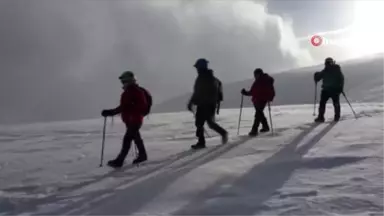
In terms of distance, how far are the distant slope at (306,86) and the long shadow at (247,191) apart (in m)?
27.0

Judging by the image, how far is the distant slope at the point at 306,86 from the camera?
125 feet

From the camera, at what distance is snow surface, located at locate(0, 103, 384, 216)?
19.8ft

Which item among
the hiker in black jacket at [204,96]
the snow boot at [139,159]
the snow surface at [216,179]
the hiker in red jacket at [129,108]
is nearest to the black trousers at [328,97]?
the snow surface at [216,179]

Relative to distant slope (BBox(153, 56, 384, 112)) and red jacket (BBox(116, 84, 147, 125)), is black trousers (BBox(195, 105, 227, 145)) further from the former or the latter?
distant slope (BBox(153, 56, 384, 112))

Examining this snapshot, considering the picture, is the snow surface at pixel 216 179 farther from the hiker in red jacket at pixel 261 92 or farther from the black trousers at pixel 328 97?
the black trousers at pixel 328 97

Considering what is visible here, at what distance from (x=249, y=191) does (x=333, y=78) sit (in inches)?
305

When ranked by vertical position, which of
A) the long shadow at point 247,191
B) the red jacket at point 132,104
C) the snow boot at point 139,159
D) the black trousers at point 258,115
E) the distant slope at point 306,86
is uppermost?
the distant slope at point 306,86

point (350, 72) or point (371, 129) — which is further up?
point (350, 72)

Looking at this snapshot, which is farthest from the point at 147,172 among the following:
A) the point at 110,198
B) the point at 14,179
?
the point at 14,179

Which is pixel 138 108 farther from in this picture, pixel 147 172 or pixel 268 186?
pixel 268 186

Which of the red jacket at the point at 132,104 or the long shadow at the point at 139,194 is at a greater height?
the red jacket at the point at 132,104

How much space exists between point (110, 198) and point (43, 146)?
6.34 m

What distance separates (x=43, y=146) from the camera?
40.6 feet

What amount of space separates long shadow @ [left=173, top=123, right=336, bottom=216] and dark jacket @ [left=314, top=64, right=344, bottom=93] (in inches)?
211
